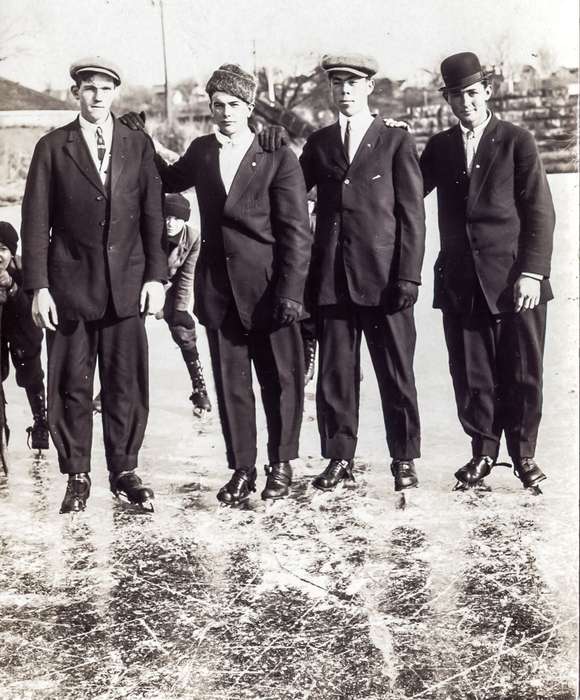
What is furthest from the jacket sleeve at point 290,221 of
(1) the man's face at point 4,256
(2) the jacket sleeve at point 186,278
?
(1) the man's face at point 4,256

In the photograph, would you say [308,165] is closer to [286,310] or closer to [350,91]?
[350,91]

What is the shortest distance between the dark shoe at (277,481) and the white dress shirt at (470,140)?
135 cm

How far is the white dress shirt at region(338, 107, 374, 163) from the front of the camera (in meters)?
4.00

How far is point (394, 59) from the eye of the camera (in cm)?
373

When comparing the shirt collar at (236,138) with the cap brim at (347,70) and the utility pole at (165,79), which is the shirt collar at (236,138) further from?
the cap brim at (347,70)

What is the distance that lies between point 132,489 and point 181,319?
0.70 meters

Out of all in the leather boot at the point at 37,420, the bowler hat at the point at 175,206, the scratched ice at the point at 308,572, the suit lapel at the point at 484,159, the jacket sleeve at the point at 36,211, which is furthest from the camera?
the leather boot at the point at 37,420

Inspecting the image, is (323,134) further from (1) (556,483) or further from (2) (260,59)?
(1) (556,483)

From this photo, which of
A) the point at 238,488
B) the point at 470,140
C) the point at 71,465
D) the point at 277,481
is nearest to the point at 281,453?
the point at 277,481

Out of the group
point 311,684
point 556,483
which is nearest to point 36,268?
point 311,684

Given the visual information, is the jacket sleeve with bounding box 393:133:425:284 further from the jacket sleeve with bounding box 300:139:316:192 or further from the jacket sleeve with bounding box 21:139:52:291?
the jacket sleeve with bounding box 21:139:52:291

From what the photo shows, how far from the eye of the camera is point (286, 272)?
159 inches

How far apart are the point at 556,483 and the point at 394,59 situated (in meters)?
1.63

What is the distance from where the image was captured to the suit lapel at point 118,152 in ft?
13.0
